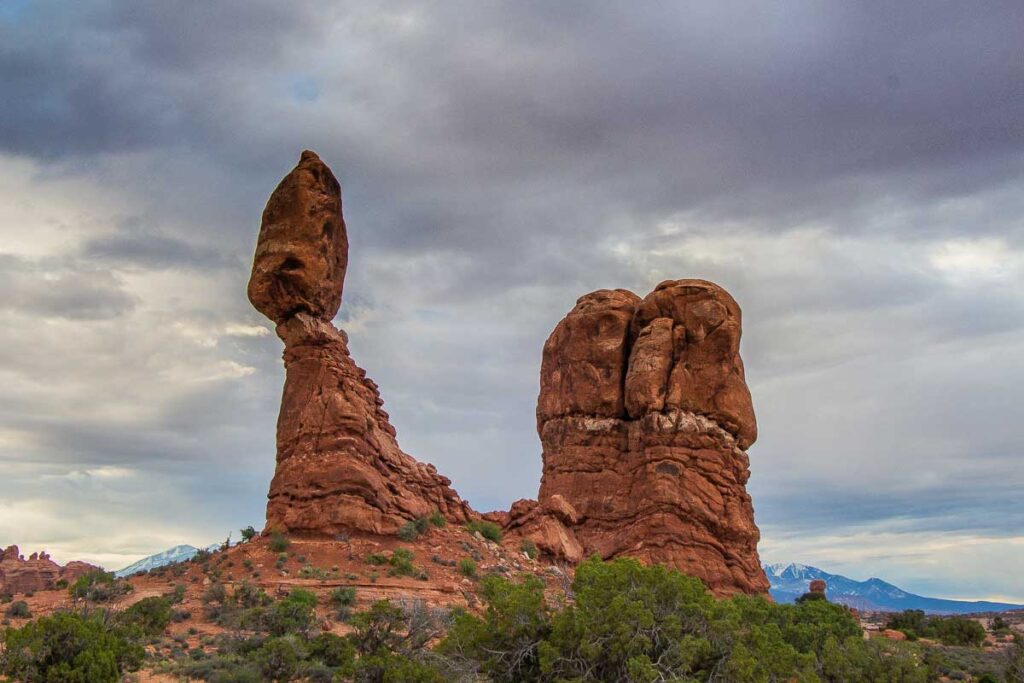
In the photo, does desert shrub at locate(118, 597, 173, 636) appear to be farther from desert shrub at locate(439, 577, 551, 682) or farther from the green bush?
desert shrub at locate(439, 577, 551, 682)

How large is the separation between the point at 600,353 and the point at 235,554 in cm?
2115

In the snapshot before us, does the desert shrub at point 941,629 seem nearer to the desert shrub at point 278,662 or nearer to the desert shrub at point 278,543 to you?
the desert shrub at point 278,543

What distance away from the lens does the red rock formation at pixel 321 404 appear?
3450cm

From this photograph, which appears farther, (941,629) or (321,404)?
(941,629)

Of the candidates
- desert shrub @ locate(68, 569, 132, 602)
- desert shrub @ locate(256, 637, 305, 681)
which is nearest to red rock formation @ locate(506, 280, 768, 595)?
desert shrub @ locate(68, 569, 132, 602)

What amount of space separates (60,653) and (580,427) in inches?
1220

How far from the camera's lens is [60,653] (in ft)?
63.8

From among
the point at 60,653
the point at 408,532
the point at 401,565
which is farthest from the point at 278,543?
the point at 60,653

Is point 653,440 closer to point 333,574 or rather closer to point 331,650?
point 333,574

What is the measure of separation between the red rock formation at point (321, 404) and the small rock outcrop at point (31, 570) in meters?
27.2

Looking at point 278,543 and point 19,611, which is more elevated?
point 278,543

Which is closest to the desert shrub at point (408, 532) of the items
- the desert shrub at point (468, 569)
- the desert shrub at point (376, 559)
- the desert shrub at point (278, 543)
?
the desert shrub at point (376, 559)

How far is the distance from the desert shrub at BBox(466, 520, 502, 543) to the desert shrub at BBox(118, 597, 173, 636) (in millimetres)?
13747

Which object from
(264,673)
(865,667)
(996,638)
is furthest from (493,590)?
(996,638)
